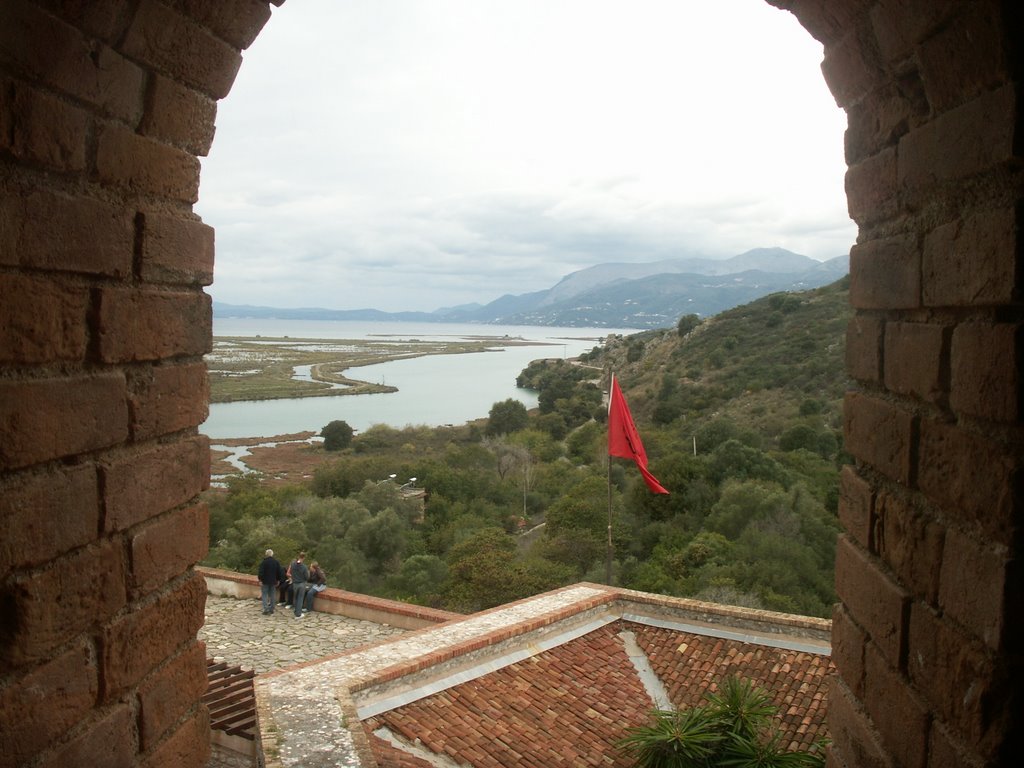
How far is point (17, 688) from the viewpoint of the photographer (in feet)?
4.91

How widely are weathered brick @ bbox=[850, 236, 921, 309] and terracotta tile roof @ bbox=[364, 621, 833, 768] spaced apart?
4993 mm

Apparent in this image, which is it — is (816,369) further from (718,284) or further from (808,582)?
(718,284)

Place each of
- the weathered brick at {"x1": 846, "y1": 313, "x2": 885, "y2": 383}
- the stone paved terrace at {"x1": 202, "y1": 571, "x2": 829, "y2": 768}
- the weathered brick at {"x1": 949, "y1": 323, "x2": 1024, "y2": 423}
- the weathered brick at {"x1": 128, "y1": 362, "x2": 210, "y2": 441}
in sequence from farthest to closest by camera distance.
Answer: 1. the stone paved terrace at {"x1": 202, "y1": 571, "x2": 829, "y2": 768}
2. the weathered brick at {"x1": 846, "y1": 313, "x2": 885, "y2": 383}
3. the weathered brick at {"x1": 128, "y1": 362, "x2": 210, "y2": 441}
4. the weathered brick at {"x1": 949, "y1": 323, "x2": 1024, "y2": 423}

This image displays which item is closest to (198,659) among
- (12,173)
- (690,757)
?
(12,173)

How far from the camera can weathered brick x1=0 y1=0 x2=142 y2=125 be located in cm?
146

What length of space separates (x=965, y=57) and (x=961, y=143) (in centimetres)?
16

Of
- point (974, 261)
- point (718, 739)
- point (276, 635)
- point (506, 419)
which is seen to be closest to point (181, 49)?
point (974, 261)

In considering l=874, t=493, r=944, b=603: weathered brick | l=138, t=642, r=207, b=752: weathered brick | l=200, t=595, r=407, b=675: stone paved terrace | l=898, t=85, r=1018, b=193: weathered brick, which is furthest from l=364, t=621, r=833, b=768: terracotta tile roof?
l=898, t=85, r=1018, b=193: weathered brick

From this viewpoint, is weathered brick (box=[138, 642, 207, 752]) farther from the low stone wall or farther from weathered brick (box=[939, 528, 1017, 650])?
the low stone wall

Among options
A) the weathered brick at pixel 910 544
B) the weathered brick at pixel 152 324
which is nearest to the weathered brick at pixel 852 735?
the weathered brick at pixel 910 544

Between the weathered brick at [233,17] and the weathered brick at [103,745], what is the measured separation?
166 centimetres

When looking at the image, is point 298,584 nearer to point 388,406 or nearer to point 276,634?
point 276,634

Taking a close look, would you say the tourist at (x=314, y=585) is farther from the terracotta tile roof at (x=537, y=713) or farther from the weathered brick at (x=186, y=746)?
the weathered brick at (x=186, y=746)

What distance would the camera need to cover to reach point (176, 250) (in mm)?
2023
